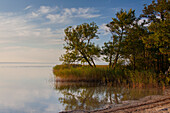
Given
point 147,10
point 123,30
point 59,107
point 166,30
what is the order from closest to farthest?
point 59,107, point 166,30, point 147,10, point 123,30

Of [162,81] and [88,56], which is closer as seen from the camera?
[162,81]

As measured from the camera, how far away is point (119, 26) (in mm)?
18078

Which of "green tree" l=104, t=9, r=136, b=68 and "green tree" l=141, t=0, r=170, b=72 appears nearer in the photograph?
"green tree" l=141, t=0, r=170, b=72

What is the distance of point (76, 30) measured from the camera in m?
19.8

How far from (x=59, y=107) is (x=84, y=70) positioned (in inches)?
336

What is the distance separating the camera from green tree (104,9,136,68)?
17.5 metres

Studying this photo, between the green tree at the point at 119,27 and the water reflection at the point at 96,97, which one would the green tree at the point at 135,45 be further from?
the water reflection at the point at 96,97

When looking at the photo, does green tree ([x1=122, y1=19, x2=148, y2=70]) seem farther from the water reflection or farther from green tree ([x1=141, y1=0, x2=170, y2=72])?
the water reflection

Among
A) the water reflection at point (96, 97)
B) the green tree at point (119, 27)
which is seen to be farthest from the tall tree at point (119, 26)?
the water reflection at point (96, 97)

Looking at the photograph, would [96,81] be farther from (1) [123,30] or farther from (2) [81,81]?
(1) [123,30]

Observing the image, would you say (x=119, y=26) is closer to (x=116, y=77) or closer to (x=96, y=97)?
(x=116, y=77)

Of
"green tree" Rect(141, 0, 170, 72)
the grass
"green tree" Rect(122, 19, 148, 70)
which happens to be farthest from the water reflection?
"green tree" Rect(122, 19, 148, 70)

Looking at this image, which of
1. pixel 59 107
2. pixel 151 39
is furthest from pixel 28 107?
pixel 151 39

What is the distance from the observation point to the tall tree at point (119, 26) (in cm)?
1753
